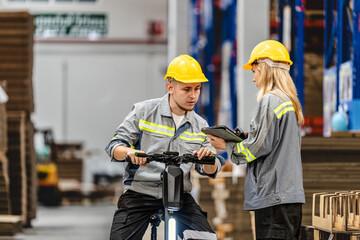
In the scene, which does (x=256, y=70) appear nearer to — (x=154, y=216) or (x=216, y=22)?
(x=154, y=216)

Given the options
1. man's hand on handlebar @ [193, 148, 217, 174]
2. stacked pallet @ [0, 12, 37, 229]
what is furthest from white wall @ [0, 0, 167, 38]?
man's hand on handlebar @ [193, 148, 217, 174]

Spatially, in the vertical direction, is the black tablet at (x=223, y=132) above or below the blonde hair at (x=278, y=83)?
below

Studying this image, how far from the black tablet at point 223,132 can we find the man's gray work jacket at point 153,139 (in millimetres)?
272

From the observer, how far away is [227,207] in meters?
8.18

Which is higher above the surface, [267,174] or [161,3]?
[161,3]

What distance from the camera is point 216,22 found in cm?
1698

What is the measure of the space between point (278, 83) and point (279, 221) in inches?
32.4

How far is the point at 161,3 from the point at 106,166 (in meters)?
6.91

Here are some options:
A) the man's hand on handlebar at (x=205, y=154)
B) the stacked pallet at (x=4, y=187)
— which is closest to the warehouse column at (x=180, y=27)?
the stacked pallet at (x=4, y=187)

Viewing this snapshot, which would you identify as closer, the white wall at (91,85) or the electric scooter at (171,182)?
the electric scooter at (171,182)

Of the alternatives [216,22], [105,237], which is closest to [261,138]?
[105,237]

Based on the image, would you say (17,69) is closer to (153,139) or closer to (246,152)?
(153,139)

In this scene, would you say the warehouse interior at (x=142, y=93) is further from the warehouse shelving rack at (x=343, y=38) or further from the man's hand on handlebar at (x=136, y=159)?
the man's hand on handlebar at (x=136, y=159)

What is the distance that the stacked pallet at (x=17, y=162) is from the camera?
1241cm
